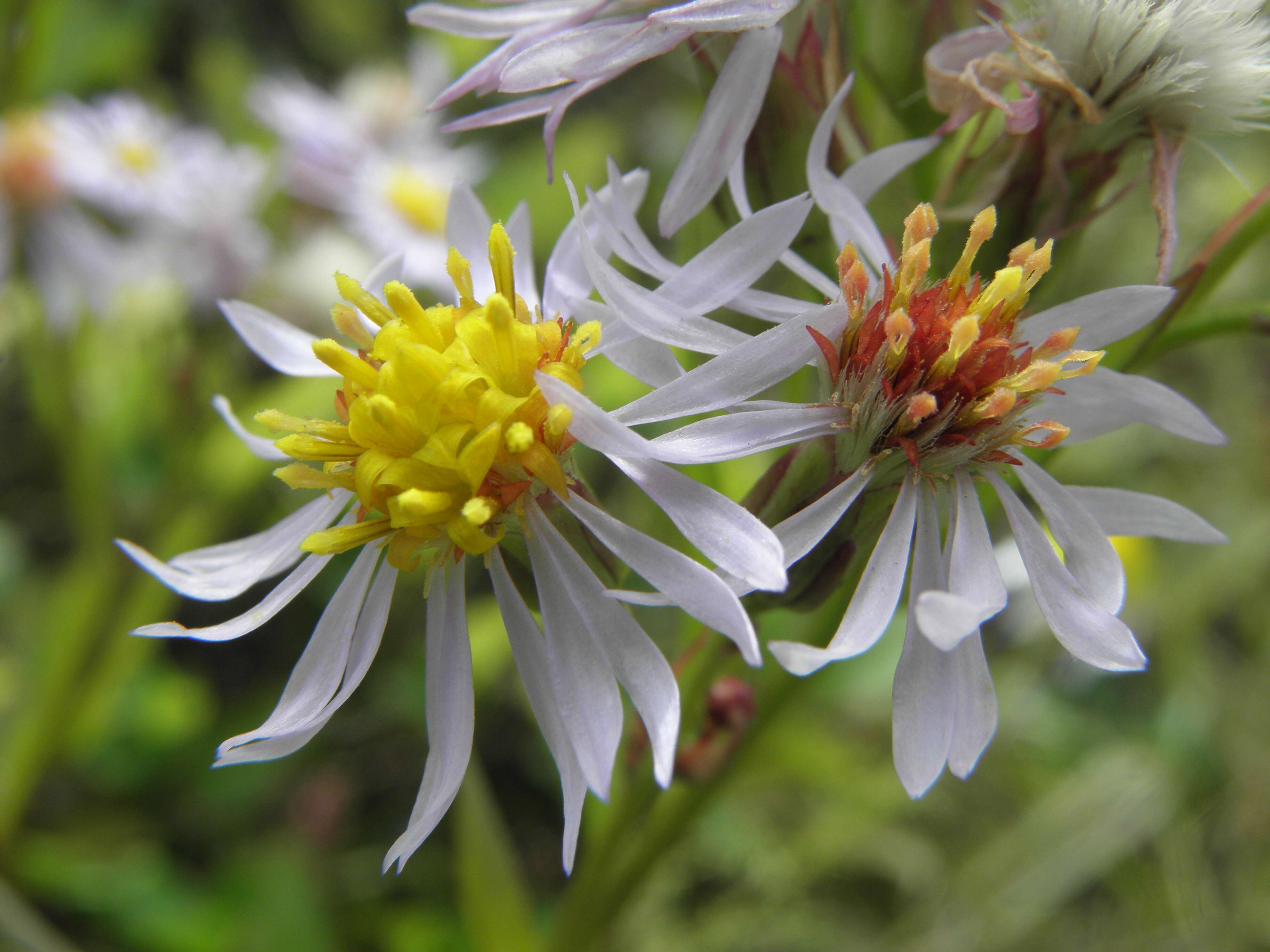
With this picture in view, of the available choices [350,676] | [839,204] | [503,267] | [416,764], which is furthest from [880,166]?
[416,764]

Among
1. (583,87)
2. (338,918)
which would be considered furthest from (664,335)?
(338,918)

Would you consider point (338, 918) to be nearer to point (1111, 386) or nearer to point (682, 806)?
point (682, 806)

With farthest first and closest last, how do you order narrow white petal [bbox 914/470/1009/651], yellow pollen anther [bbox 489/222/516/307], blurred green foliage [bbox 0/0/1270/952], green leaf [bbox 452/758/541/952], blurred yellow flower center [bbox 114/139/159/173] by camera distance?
blurred yellow flower center [bbox 114/139/159/173], blurred green foliage [bbox 0/0/1270/952], green leaf [bbox 452/758/541/952], yellow pollen anther [bbox 489/222/516/307], narrow white petal [bbox 914/470/1009/651]

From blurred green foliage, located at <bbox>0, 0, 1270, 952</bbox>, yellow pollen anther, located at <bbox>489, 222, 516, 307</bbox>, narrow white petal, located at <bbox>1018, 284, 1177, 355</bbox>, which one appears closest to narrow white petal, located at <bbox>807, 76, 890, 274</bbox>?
narrow white petal, located at <bbox>1018, 284, 1177, 355</bbox>

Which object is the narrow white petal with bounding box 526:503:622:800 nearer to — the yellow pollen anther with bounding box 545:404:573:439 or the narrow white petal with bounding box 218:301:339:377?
the yellow pollen anther with bounding box 545:404:573:439

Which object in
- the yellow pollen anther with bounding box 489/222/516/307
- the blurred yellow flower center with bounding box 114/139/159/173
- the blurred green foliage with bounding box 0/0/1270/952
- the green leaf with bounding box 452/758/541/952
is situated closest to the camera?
the yellow pollen anther with bounding box 489/222/516/307

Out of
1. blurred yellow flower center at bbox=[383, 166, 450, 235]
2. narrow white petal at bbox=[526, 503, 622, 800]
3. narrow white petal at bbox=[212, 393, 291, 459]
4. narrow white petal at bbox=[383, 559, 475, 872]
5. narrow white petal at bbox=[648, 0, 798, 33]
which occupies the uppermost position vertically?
narrow white petal at bbox=[648, 0, 798, 33]
